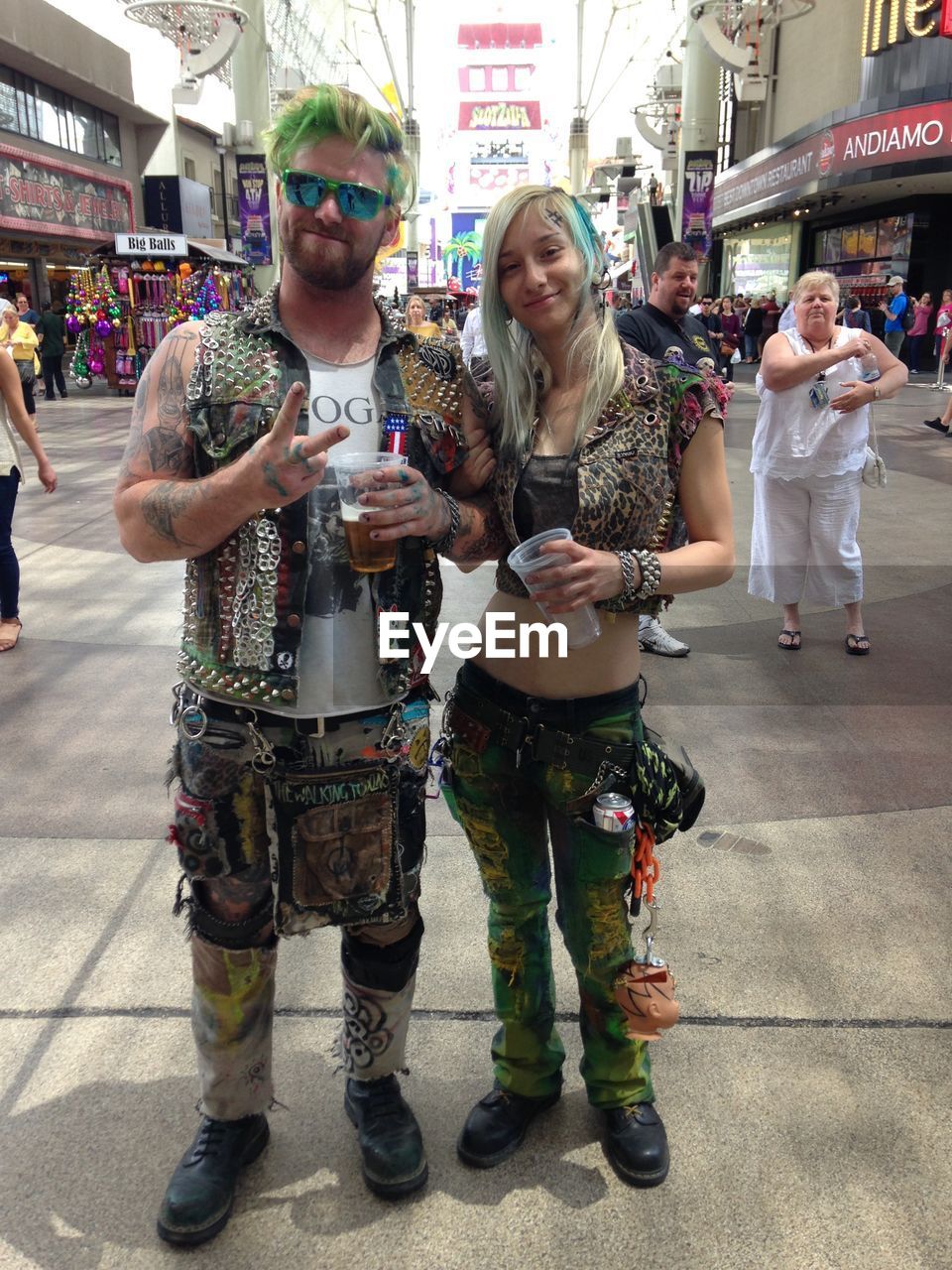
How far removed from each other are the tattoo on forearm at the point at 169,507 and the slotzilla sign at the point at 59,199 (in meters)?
25.3

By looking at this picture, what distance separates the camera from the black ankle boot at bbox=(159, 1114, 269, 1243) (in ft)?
6.21

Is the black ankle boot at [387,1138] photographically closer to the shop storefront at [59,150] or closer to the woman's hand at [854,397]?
the woman's hand at [854,397]

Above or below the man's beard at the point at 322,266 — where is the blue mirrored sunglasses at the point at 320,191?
above

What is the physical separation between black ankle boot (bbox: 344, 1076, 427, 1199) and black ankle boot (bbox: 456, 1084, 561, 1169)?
11 centimetres

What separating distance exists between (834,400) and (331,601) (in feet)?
12.7

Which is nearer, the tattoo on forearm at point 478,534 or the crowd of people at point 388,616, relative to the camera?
the crowd of people at point 388,616

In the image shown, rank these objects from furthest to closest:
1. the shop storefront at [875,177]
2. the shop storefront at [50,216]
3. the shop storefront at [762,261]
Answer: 1. the shop storefront at [762,261]
2. the shop storefront at [50,216]
3. the shop storefront at [875,177]

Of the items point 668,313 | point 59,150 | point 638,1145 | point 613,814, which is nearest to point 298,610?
point 613,814

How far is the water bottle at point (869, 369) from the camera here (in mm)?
5020

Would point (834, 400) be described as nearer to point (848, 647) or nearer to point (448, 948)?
point (848, 647)

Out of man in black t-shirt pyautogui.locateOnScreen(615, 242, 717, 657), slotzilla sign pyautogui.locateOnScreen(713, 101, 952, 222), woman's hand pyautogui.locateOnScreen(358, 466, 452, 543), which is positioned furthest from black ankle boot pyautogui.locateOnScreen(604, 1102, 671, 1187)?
slotzilla sign pyautogui.locateOnScreen(713, 101, 952, 222)

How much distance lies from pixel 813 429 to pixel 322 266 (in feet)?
12.9

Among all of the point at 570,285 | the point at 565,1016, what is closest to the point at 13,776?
the point at 565,1016

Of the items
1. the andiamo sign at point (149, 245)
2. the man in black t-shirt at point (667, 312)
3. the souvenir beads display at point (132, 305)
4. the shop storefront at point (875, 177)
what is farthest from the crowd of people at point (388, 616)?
the shop storefront at point (875, 177)
